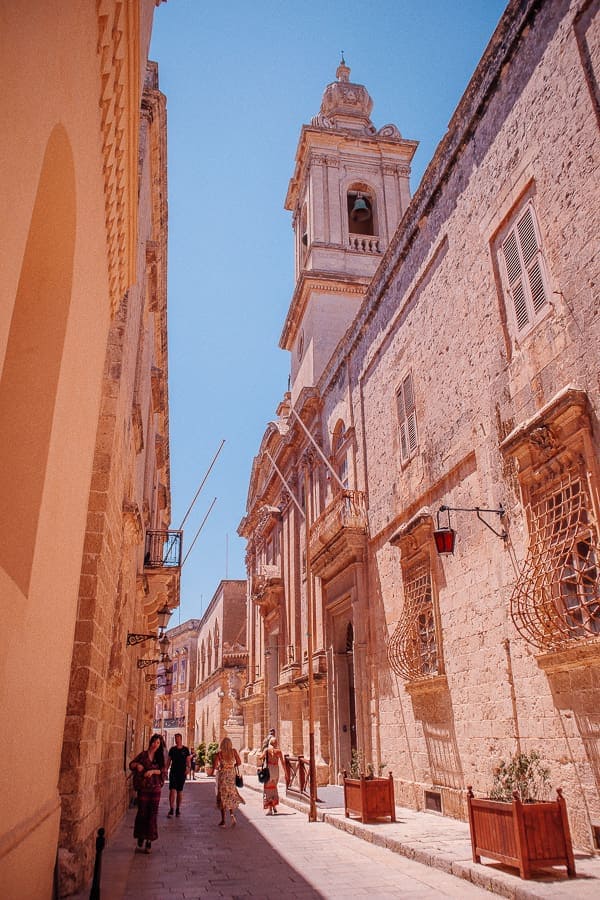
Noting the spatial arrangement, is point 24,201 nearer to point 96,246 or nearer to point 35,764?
point 96,246

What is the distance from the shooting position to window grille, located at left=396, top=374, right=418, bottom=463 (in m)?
12.4

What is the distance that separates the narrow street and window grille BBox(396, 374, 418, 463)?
6.52 meters

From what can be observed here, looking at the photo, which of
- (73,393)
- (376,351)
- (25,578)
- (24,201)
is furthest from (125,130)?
(376,351)

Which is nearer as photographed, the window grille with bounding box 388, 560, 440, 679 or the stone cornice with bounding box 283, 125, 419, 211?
the window grille with bounding box 388, 560, 440, 679

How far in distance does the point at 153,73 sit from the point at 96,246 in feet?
25.2

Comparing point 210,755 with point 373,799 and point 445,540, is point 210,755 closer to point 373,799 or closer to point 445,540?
point 373,799

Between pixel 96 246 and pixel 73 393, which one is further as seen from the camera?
pixel 96 246

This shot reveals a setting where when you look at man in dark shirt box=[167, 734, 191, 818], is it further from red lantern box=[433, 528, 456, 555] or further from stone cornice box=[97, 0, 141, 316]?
stone cornice box=[97, 0, 141, 316]

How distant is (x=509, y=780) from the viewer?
20.9 ft

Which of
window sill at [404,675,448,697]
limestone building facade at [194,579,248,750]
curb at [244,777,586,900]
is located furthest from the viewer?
limestone building facade at [194,579,248,750]

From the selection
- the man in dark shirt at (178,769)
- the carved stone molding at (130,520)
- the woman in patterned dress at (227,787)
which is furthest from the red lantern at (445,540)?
the man in dark shirt at (178,769)

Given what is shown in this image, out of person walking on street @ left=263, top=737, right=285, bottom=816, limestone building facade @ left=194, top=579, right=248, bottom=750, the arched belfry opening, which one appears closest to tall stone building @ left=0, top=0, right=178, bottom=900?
person walking on street @ left=263, top=737, right=285, bottom=816

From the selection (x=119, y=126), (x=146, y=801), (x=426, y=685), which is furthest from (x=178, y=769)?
(x=119, y=126)

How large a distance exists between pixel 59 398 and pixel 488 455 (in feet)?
20.9
